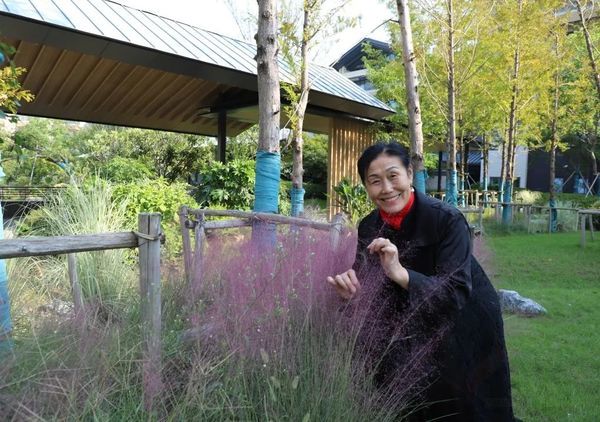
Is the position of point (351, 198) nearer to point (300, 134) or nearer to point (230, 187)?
point (230, 187)

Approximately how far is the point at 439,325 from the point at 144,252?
4.00ft

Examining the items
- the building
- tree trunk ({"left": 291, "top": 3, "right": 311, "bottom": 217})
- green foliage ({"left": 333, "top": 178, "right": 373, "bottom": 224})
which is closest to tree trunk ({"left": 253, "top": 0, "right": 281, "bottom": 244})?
tree trunk ({"left": 291, "top": 3, "right": 311, "bottom": 217})

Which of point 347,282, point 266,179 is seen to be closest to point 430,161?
point 266,179

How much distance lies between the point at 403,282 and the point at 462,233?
341mm

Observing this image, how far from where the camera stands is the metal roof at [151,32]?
236 inches

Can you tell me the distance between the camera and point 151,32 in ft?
24.9

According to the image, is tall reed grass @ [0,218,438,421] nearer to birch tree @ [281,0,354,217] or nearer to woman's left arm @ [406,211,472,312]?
woman's left arm @ [406,211,472,312]

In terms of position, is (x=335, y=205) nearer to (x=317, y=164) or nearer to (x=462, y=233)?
(x=462, y=233)

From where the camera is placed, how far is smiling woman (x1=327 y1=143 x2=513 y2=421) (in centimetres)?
177

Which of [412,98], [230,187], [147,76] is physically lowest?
[230,187]

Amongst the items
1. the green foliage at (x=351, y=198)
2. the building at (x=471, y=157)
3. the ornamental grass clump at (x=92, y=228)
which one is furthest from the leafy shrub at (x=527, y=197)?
the ornamental grass clump at (x=92, y=228)

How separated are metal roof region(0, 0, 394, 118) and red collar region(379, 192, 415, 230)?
212 inches

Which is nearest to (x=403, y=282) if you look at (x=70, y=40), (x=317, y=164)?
(x=70, y=40)

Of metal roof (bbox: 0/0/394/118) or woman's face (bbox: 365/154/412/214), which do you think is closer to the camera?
woman's face (bbox: 365/154/412/214)
